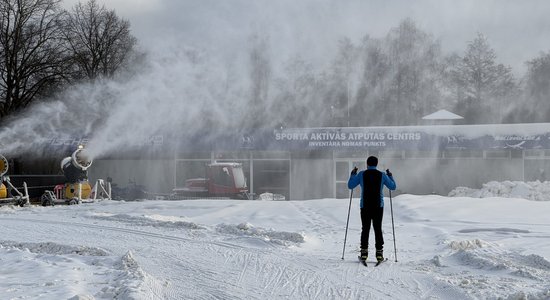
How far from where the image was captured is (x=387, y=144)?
2914cm

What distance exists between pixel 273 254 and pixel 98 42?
122 ft

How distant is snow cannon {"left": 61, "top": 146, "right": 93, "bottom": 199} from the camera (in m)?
22.3

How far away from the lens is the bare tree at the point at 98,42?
42.2 metres

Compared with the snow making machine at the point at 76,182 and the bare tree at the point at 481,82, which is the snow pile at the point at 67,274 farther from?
the bare tree at the point at 481,82

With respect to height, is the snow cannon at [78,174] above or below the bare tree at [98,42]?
below

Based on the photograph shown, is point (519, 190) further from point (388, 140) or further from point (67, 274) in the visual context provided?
point (67, 274)

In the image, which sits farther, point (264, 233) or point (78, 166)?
point (78, 166)

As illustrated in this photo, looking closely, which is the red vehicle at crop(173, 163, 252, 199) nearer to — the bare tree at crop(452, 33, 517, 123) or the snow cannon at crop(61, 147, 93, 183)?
the snow cannon at crop(61, 147, 93, 183)

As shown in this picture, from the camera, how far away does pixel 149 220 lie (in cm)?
1520

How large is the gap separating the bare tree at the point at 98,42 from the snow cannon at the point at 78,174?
2001cm

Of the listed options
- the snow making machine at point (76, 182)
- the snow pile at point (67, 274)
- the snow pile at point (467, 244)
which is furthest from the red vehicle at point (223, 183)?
the snow pile at point (467, 244)

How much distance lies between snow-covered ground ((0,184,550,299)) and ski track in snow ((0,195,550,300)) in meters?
0.02

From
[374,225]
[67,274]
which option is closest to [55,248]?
[67,274]

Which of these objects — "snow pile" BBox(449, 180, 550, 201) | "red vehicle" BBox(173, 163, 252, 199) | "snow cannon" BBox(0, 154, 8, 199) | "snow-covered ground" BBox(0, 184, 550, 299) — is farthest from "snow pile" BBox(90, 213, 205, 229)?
"snow pile" BBox(449, 180, 550, 201)
